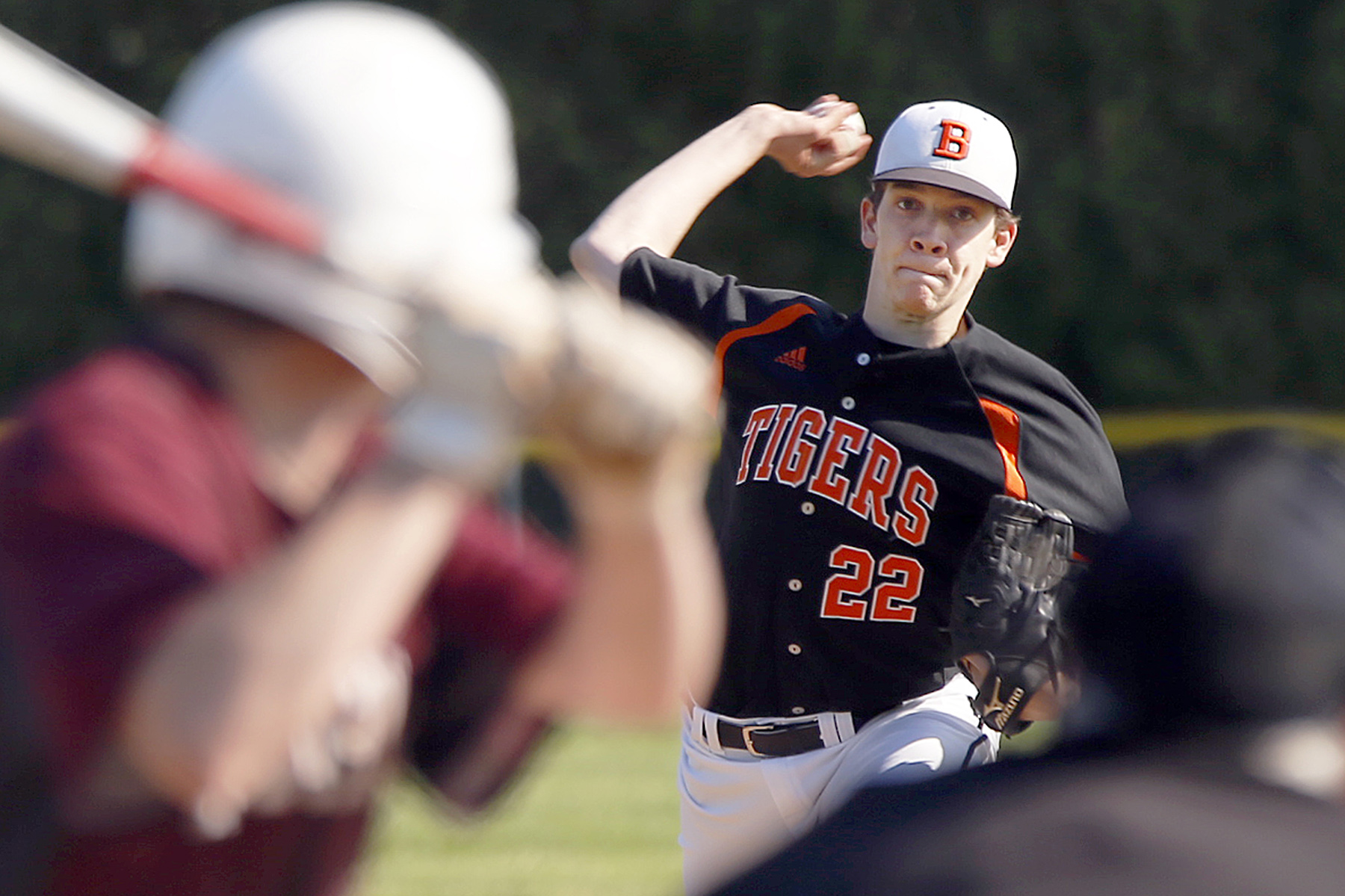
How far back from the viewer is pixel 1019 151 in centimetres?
1767

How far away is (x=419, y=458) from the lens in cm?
185

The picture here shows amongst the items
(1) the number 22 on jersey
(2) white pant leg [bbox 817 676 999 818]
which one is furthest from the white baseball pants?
(1) the number 22 on jersey

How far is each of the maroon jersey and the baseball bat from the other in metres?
0.17

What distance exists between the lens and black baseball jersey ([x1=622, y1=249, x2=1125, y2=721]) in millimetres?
4656

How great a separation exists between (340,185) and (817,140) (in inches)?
110

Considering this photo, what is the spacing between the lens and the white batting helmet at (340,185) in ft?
6.53


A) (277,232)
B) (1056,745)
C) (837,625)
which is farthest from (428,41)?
(837,625)

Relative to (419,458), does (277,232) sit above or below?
above

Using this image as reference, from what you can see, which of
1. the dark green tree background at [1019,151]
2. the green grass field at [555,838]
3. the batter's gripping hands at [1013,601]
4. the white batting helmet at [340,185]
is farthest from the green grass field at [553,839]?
the dark green tree background at [1019,151]

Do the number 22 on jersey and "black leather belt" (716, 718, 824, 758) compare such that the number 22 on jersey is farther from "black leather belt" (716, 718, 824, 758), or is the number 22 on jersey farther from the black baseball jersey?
"black leather belt" (716, 718, 824, 758)

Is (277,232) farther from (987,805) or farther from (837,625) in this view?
(837,625)

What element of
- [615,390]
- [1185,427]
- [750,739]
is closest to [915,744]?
[750,739]

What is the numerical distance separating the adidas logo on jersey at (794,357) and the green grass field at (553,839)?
8.28 ft

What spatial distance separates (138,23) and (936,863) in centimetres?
1898
